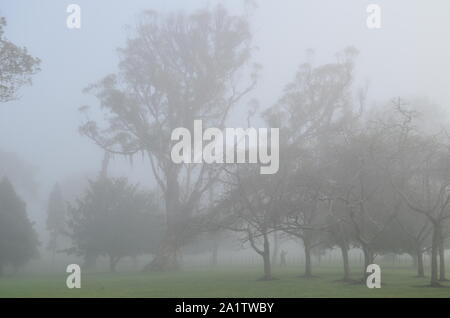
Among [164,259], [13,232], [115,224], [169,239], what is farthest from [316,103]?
[13,232]

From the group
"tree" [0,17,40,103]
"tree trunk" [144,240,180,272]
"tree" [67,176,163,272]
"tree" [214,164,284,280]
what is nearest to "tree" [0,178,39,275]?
"tree" [67,176,163,272]

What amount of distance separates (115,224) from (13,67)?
27.2 metres

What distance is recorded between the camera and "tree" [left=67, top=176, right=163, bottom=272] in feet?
171

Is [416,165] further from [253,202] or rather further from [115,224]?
[115,224]

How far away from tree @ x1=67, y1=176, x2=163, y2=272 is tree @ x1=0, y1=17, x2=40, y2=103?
2544 cm

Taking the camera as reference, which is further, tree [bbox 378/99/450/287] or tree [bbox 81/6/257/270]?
tree [bbox 81/6/257/270]

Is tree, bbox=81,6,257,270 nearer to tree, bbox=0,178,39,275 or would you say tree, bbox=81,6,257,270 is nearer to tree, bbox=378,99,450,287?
tree, bbox=0,178,39,275

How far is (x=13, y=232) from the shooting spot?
52.6 meters

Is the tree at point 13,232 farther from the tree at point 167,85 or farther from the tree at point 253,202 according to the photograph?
the tree at point 253,202

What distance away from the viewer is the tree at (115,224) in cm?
5203

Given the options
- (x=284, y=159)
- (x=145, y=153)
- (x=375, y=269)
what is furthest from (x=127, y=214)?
(x=375, y=269)

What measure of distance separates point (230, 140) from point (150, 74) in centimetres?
1210

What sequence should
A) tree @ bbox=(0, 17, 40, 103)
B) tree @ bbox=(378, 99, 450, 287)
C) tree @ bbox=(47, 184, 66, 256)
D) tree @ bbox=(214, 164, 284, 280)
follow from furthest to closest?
1. tree @ bbox=(47, 184, 66, 256)
2. tree @ bbox=(214, 164, 284, 280)
3. tree @ bbox=(0, 17, 40, 103)
4. tree @ bbox=(378, 99, 450, 287)
